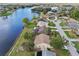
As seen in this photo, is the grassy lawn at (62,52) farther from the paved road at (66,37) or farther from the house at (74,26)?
the house at (74,26)

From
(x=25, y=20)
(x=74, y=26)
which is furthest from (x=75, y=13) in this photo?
(x=25, y=20)

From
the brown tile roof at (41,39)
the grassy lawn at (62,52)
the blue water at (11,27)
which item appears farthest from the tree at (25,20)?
the grassy lawn at (62,52)

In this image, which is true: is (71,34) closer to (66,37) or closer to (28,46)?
(66,37)

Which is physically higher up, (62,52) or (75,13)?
(75,13)

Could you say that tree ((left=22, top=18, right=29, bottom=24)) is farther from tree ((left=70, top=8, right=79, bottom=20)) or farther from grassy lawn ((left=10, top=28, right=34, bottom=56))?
tree ((left=70, top=8, right=79, bottom=20))

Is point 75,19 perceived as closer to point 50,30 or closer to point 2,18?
point 50,30
